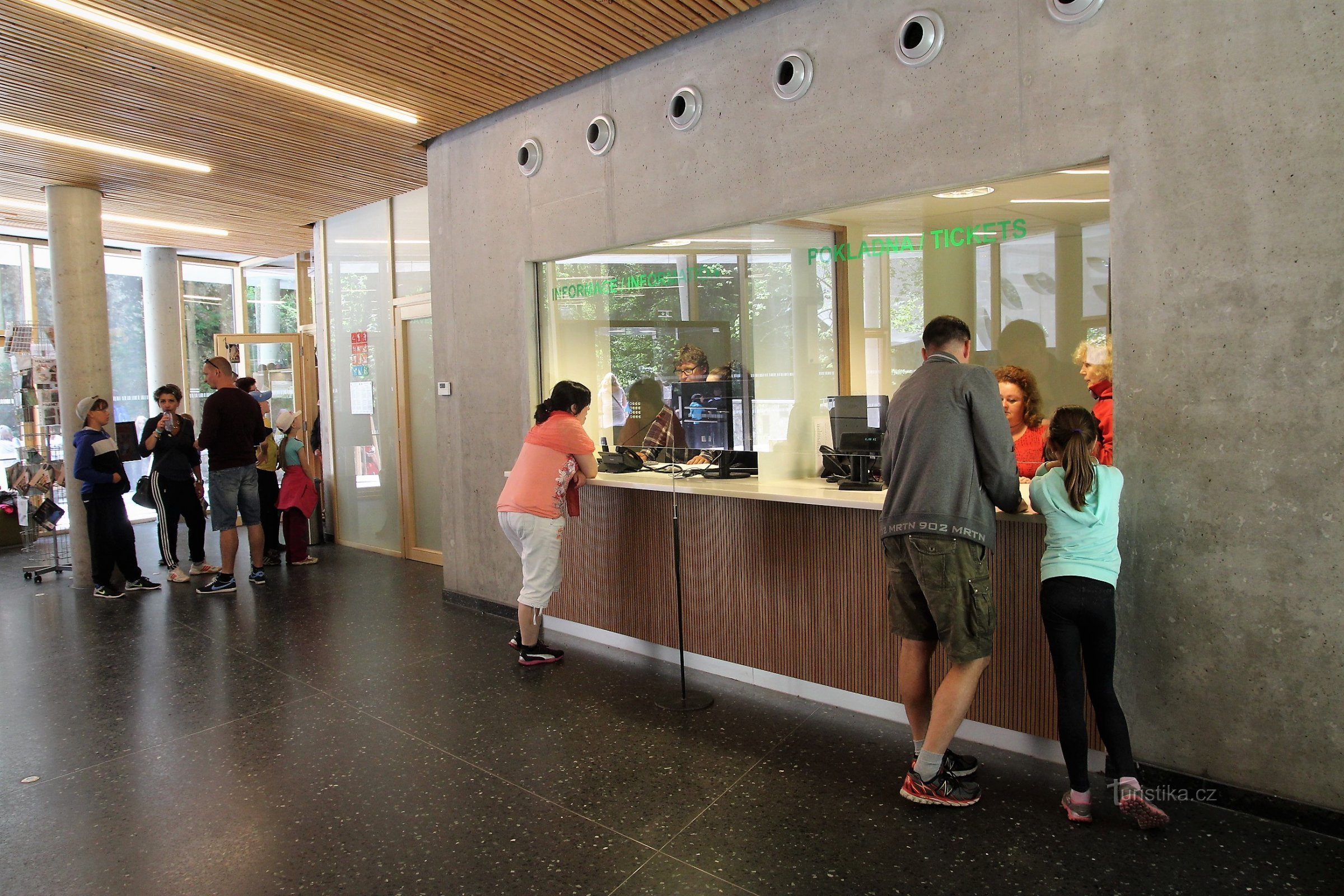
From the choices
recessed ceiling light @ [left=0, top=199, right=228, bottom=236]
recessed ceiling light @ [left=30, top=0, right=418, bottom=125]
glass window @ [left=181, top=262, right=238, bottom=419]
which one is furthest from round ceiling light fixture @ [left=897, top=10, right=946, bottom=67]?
glass window @ [left=181, top=262, right=238, bottom=419]

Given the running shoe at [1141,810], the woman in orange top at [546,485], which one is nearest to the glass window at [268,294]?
the woman in orange top at [546,485]

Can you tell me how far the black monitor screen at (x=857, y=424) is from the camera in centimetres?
414

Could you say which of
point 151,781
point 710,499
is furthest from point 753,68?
point 151,781

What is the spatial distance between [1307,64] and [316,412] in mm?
8912

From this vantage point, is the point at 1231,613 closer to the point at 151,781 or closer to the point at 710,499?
the point at 710,499

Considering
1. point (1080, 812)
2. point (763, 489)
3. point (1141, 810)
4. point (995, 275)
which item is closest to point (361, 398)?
point (763, 489)

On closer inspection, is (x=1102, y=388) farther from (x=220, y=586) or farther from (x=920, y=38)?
(x=220, y=586)

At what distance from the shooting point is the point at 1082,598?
274 centimetres

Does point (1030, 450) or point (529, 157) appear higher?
point (529, 157)

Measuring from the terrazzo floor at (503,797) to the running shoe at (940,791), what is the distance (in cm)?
4

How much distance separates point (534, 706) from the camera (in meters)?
4.07

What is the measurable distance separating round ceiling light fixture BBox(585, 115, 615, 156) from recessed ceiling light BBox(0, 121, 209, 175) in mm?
3644

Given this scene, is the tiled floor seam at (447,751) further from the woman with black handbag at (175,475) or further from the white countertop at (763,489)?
the woman with black handbag at (175,475)

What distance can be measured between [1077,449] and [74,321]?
785cm
